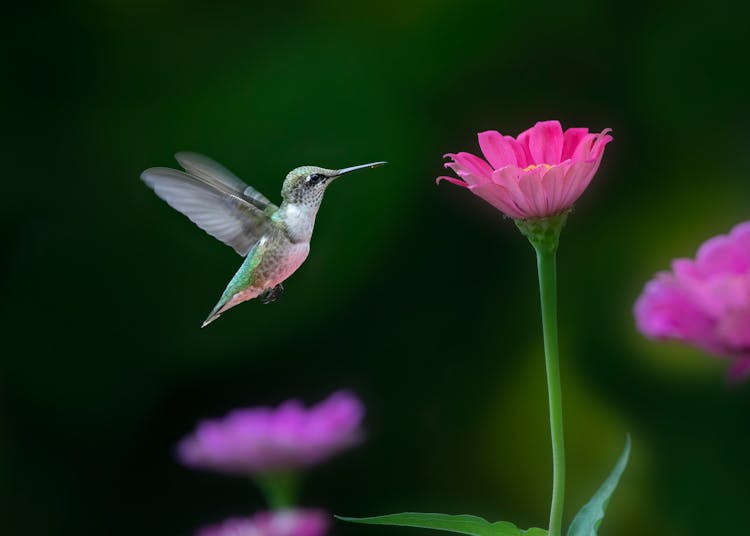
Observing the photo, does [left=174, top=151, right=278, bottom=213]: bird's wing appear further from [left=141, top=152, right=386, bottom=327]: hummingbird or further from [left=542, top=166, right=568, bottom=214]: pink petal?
[left=542, top=166, right=568, bottom=214]: pink petal

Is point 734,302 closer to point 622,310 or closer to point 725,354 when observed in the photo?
point 725,354

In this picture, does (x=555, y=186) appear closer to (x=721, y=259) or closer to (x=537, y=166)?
(x=537, y=166)

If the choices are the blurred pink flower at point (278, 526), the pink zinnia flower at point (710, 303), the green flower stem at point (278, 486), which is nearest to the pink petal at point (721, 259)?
the pink zinnia flower at point (710, 303)

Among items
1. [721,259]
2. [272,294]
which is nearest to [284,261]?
[272,294]

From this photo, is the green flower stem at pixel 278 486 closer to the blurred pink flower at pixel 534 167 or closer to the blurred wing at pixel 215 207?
the blurred wing at pixel 215 207

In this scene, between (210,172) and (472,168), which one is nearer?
(472,168)

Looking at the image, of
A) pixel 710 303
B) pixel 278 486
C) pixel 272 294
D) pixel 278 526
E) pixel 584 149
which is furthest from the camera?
pixel 278 486

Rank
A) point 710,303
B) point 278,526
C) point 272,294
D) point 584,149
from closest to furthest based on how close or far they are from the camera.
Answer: point 710,303 → point 584,149 → point 278,526 → point 272,294

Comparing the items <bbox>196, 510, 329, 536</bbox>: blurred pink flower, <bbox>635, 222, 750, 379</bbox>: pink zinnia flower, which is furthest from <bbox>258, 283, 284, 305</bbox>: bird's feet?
<bbox>635, 222, 750, 379</bbox>: pink zinnia flower

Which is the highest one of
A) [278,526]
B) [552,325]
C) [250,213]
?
[250,213]
